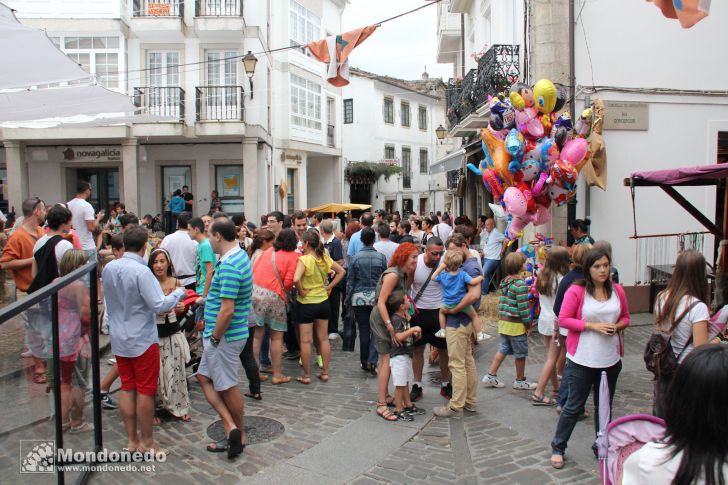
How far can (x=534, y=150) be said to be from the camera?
9172 millimetres

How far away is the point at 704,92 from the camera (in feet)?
35.3

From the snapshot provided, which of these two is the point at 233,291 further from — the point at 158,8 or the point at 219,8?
the point at 158,8

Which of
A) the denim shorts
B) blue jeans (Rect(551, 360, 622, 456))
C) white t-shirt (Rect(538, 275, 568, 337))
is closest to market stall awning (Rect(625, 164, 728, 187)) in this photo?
white t-shirt (Rect(538, 275, 568, 337))

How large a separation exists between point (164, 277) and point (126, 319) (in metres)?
1.10

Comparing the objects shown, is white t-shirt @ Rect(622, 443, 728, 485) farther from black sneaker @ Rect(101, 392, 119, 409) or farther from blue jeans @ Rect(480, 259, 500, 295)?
blue jeans @ Rect(480, 259, 500, 295)

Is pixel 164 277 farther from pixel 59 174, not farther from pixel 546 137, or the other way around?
pixel 59 174

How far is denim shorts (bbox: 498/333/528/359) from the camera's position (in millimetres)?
6629

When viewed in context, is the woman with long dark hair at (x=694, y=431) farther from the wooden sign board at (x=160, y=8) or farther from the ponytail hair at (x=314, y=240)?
the wooden sign board at (x=160, y=8)

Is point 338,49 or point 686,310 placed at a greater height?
point 338,49

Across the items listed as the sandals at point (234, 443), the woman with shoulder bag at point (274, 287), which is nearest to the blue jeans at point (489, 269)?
the woman with shoulder bag at point (274, 287)

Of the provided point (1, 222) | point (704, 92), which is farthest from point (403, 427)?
point (704, 92)

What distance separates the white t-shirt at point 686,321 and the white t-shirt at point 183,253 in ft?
18.2

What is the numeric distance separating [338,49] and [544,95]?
164 inches

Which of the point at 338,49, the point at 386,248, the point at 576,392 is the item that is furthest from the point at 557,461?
the point at 338,49
